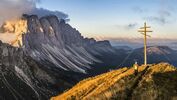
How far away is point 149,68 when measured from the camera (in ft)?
227

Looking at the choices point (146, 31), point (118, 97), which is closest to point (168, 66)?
point (146, 31)

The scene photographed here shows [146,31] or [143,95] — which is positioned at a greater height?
[146,31]

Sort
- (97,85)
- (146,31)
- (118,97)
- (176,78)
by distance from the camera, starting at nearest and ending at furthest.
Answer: (118,97)
(176,78)
(97,85)
(146,31)

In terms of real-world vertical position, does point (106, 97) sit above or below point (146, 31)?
below

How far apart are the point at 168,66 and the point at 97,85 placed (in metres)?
11.7

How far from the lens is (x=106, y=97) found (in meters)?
58.4

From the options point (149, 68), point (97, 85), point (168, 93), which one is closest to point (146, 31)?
point (149, 68)

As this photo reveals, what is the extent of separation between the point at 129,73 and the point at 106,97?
935cm

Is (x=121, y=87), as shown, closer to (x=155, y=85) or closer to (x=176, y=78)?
(x=155, y=85)

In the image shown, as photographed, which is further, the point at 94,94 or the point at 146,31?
the point at 146,31

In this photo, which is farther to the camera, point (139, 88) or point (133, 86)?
point (133, 86)

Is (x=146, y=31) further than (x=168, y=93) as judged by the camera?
Yes

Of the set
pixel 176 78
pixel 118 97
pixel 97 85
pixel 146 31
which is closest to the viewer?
pixel 118 97

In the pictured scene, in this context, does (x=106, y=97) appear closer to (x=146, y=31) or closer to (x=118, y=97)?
(x=118, y=97)
